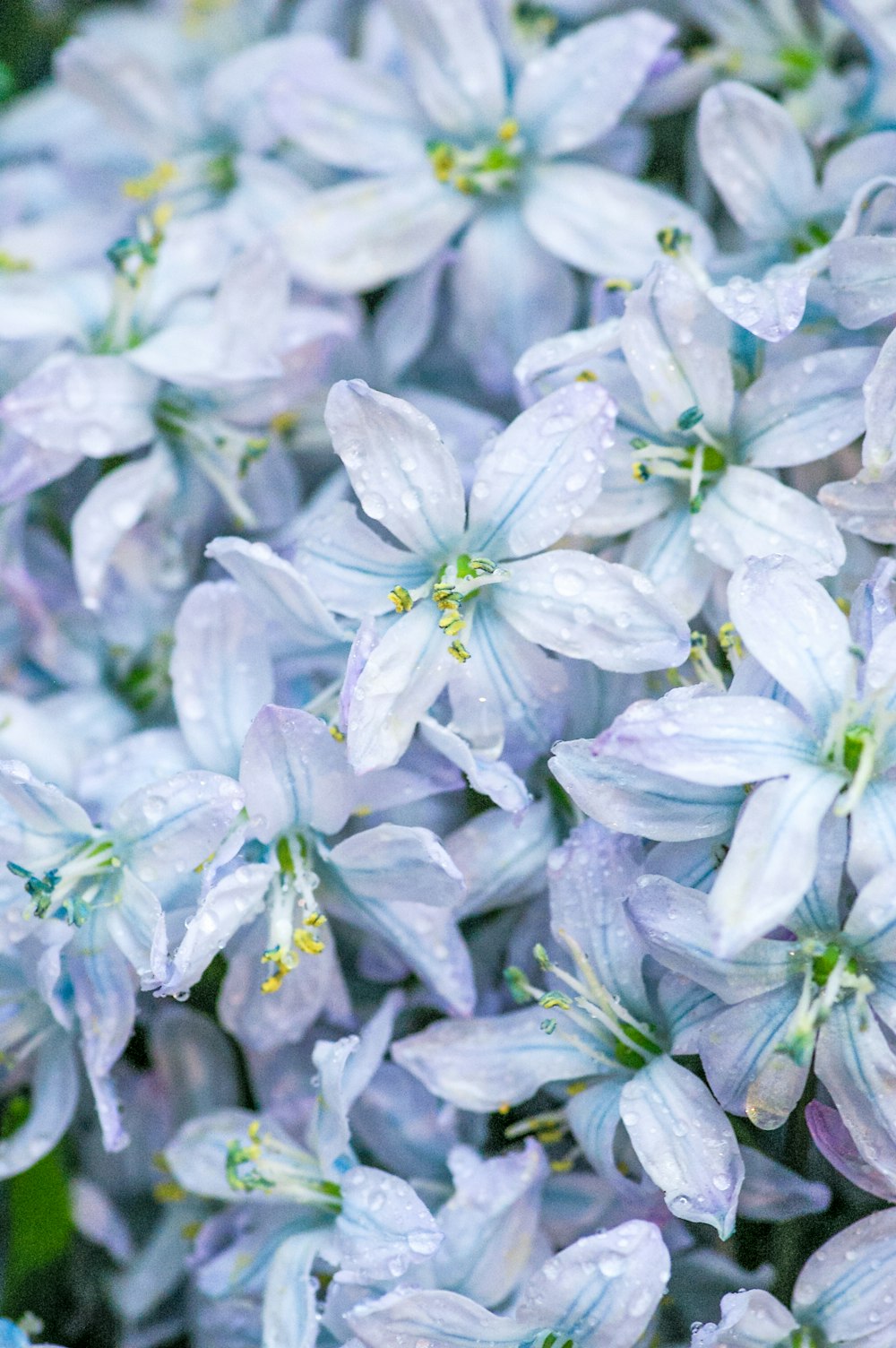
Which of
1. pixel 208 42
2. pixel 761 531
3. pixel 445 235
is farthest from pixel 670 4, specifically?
pixel 761 531

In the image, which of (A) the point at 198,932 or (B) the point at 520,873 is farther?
(B) the point at 520,873

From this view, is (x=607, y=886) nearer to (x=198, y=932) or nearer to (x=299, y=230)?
(x=198, y=932)

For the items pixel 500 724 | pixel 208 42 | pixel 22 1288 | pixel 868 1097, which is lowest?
pixel 22 1288

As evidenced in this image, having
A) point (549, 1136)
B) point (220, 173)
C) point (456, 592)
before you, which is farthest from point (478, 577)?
point (220, 173)

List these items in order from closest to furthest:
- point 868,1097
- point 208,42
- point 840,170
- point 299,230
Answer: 1. point 868,1097
2. point 840,170
3. point 299,230
4. point 208,42

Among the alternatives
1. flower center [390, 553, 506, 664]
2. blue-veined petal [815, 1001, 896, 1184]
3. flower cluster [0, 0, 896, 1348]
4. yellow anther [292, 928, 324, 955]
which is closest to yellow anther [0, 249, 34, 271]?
flower cluster [0, 0, 896, 1348]

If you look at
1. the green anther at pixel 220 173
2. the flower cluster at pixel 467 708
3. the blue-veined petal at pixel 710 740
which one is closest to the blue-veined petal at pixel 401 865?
the flower cluster at pixel 467 708
